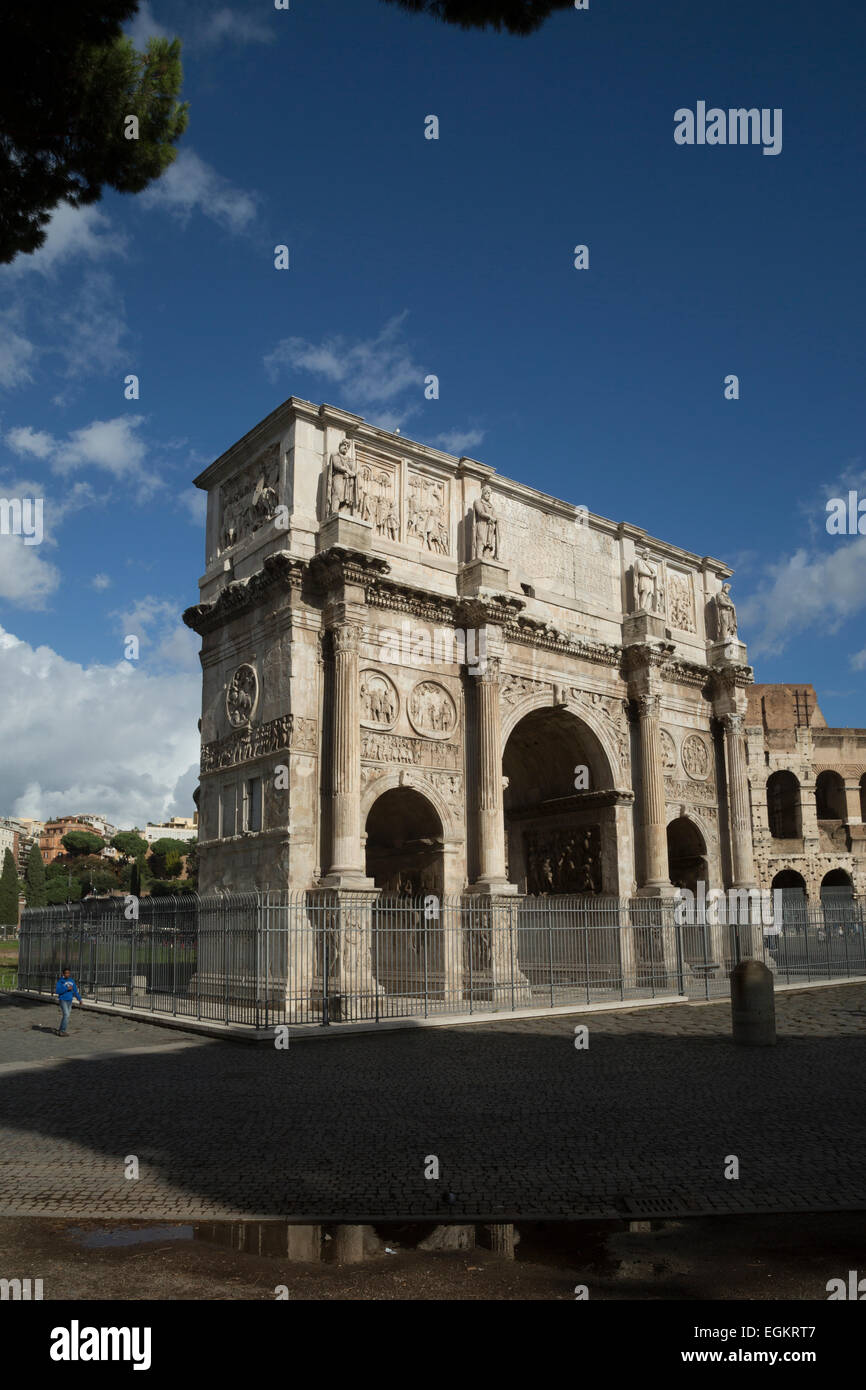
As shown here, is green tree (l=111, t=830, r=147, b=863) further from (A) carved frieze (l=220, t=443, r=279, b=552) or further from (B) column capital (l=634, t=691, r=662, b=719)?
(A) carved frieze (l=220, t=443, r=279, b=552)

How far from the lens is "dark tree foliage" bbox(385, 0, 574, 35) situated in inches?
353

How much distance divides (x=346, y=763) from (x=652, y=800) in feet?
31.4

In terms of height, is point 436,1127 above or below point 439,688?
below

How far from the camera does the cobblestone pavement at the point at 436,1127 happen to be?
630 centimetres

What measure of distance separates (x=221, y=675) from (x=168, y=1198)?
1588 cm

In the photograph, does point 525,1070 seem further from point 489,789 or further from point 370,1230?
point 489,789

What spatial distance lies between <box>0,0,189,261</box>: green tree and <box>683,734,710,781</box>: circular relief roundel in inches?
812

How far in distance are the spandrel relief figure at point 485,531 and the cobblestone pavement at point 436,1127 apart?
36.6 ft

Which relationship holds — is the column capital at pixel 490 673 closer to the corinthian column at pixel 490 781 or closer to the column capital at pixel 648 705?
the corinthian column at pixel 490 781

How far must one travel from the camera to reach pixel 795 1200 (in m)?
6.15

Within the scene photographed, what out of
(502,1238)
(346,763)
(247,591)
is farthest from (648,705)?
(502,1238)

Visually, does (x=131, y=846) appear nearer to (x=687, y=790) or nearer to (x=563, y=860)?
(x=563, y=860)

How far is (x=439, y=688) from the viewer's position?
70.6ft
